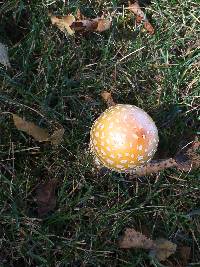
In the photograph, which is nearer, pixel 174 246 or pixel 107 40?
pixel 174 246

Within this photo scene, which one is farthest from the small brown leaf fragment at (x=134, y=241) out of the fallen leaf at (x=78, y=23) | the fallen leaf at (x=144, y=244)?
the fallen leaf at (x=78, y=23)

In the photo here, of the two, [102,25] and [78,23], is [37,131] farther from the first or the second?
[102,25]

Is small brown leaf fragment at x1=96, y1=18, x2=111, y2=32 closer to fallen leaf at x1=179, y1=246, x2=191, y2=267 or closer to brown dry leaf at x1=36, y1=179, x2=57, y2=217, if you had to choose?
brown dry leaf at x1=36, y1=179, x2=57, y2=217

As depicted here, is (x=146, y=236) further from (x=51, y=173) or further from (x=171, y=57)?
(x=171, y=57)

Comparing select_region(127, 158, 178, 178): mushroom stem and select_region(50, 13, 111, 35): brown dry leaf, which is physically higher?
select_region(50, 13, 111, 35): brown dry leaf

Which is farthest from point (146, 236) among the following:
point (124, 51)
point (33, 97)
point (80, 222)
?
point (124, 51)

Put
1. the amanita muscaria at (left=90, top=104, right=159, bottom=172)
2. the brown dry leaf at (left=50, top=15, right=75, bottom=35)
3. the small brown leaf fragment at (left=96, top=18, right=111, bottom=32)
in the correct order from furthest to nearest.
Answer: the small brown leaf fragment at (left=96, top=18, right=111, bottom=32) → the brown dry leaf at (left=50, top=15, right=75, bottom=35) → the amanita muscaria at (left=90, top=104, right=159, bottom=172)

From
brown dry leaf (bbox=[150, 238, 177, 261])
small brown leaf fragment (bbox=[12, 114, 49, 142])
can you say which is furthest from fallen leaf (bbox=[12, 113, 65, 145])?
brown dry leaf (bbox=[150, 238, 177, 261])
